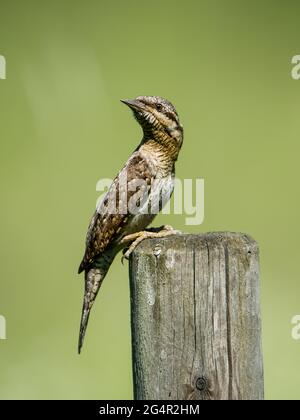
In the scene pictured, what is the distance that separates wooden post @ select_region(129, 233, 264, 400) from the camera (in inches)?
147

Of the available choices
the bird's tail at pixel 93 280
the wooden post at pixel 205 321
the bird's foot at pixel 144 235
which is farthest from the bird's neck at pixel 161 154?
the wooden post at pixel 205 321

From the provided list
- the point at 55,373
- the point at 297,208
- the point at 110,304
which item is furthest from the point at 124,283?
the point at 297,208

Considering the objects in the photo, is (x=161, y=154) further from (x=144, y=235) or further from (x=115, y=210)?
(x=144, y=235)

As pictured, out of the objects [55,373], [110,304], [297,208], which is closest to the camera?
[55,373]

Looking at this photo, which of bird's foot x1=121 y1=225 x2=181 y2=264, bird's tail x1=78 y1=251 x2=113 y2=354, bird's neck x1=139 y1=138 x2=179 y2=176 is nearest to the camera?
bird's foot x1=121 y1=225 x2=181 y2=264

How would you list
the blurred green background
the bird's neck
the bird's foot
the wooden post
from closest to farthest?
1. the wooden post
2. the bird's foot
3. the bird's neck
4. the blurred green background

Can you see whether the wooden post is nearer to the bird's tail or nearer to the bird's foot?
the bird's foot

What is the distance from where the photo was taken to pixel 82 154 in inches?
366

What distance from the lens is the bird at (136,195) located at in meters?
5.36

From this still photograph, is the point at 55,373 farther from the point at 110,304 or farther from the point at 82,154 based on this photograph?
the point at 82,154

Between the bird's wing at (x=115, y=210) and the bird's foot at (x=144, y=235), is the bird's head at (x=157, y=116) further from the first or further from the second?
the bird's foot at (x=144, y=235)

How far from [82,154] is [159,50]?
96.0 inches

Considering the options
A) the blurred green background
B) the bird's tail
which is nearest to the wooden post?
the bird's tail

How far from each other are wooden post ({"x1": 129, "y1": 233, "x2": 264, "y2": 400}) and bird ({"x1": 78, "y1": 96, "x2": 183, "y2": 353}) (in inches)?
54.9
